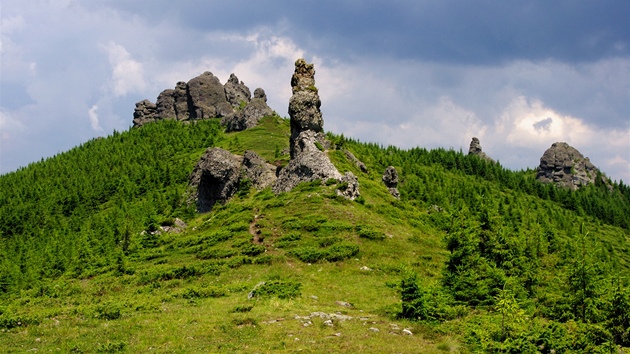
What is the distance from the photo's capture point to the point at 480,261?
108 ft

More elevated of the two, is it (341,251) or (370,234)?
(370,234)

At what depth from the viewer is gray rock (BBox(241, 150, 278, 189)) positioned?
9656 cm

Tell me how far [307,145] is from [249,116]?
338 ft

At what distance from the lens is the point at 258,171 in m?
99.1

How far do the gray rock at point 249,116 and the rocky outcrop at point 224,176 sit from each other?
82376mm

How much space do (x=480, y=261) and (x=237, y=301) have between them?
19.3 m

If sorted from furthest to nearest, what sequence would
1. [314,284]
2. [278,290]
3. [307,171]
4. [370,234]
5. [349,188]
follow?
[307,171]
[349,188]
[370,234]
[314,284]
[278,290]

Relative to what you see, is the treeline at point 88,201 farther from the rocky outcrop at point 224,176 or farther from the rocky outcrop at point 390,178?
the rocky outcrop at point 390,178

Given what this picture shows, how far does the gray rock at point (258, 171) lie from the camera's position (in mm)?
96562

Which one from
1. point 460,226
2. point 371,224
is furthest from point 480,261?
point 371,224

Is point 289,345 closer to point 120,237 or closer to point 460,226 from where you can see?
point 460,226

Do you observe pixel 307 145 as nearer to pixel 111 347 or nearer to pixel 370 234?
pixel 370 234

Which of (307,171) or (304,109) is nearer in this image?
(307,171)

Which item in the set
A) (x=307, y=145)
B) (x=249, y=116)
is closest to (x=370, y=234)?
(x=307, y=145)
